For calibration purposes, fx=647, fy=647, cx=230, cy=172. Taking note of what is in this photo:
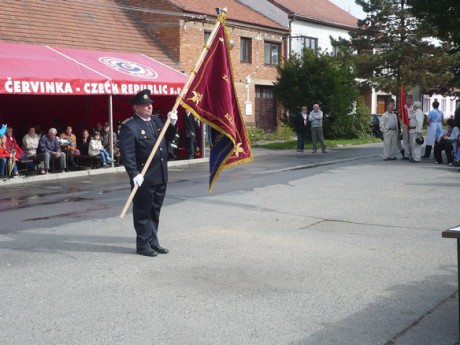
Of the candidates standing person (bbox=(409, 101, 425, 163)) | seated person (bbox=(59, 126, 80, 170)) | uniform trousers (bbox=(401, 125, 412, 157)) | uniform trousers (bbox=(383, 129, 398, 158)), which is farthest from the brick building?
standing person (bbox=(409, 101, 425, 163))

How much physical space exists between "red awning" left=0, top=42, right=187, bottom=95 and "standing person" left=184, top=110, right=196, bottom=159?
1506 millimetres

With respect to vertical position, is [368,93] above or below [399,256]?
above

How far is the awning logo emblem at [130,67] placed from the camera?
2055 centimetres

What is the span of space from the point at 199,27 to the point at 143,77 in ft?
39.4

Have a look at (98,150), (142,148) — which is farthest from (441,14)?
(142,148)

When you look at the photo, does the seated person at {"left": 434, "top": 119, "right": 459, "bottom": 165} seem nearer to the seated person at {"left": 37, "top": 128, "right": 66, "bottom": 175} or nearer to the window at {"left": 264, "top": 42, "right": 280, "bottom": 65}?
the seated person at {"left": 37, "top": 128, "right": 66, "bottom": 175}

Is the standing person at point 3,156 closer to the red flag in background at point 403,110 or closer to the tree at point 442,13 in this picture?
the red flag in background at point 403,110

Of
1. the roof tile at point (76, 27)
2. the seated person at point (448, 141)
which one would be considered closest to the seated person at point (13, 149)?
the roof tile at point (76, 27)

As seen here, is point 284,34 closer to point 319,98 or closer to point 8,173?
point 319,98

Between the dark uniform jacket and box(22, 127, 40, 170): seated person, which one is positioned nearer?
the dark uniform jacket

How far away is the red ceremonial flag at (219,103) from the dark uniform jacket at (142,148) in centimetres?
65

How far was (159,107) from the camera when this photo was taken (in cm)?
2328

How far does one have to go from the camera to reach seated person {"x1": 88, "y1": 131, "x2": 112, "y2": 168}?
1934 centimetres

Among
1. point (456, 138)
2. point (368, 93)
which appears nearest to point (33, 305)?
point (456, 138)
